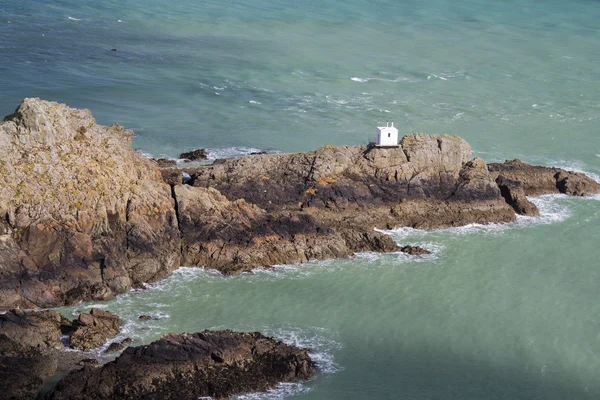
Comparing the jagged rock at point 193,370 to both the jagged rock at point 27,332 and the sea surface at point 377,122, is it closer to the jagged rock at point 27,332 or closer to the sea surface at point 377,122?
the sea surface at point 377,122

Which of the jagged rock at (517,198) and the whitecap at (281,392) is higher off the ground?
the jagged rock at (517,198)

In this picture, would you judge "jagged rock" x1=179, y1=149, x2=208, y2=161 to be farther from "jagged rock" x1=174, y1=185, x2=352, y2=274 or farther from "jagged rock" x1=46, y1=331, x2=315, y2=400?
"jagged rock" x1=46, y1=331, x2=315, y2=400

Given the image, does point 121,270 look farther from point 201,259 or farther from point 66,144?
point 66,144

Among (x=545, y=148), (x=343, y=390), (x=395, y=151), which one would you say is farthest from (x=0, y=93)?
(x=343, y=390)

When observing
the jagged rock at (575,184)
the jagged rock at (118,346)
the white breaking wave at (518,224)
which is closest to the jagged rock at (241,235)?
the white breaking wave at (518,224)

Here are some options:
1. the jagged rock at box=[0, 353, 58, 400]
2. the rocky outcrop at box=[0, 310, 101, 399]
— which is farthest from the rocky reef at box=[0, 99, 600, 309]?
the jagged rock at box=[0, 353, 58, 400]

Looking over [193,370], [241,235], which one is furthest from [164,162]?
[193,370]
